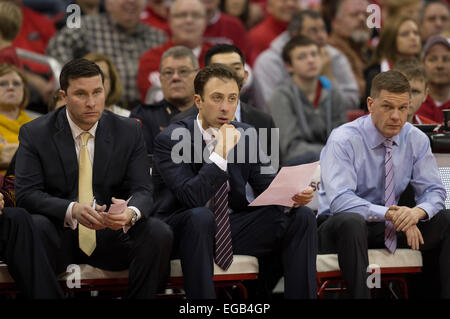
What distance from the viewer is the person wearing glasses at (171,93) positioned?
5023 millimetres

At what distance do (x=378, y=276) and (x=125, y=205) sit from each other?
1.28m

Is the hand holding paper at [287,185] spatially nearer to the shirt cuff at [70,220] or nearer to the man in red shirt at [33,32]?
the shirt cuff at [70,220]

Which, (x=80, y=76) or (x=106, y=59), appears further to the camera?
(x=106, y=59)

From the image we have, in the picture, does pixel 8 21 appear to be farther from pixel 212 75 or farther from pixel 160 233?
pixel 160 233

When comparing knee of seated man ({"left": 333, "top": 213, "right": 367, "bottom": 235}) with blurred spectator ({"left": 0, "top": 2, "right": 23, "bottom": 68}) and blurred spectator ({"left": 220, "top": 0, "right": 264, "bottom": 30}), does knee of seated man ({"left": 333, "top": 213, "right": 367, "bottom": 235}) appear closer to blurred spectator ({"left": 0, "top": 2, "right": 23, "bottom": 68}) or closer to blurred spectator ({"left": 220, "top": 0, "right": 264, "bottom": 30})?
blurred spectator ({"left": 0, "top": 2, "right": 23, "bottom": 68})

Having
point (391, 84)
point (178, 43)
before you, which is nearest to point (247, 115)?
point (391, 84)

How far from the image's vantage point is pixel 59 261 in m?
3.73

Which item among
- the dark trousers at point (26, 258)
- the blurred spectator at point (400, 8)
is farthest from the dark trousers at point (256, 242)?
the blurred spectator at point (400, 8)

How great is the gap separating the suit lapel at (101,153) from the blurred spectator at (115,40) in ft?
6.97

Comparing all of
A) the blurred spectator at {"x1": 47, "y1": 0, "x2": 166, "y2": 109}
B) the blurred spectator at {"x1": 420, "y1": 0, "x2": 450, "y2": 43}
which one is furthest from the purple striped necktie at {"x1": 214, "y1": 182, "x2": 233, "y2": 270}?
the blurred spectator at {"x1": 420, "y1": 0, "x2": 450, "y2": 43}

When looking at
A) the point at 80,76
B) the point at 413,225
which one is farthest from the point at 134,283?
the point at 413,225

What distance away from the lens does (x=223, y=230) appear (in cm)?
390

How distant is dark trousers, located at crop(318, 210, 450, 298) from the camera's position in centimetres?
384
